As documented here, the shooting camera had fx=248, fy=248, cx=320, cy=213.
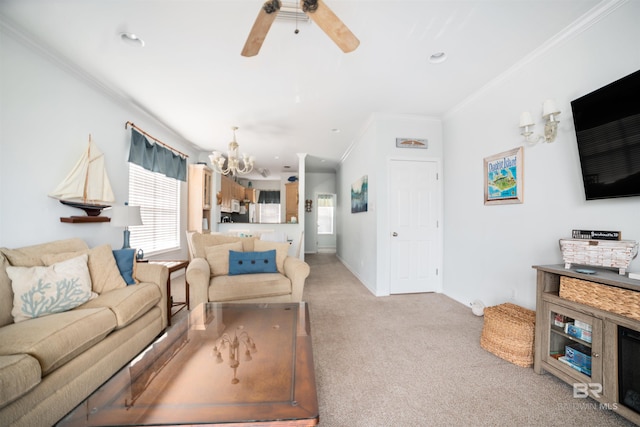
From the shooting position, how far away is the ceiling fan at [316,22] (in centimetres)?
130

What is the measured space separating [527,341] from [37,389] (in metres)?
3.07

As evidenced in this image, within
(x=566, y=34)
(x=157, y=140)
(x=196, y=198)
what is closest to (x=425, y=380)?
(x=566, y=34)

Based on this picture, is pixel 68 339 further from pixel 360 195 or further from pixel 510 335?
pixel 360 195

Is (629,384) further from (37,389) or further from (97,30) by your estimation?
(97,30)

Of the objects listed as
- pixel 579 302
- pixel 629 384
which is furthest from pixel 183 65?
pixel 629 384

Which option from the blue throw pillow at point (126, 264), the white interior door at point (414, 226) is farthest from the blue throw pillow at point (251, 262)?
the white interior door at point (414, 226)

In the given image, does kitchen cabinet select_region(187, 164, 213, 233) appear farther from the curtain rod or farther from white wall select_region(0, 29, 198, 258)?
white wall select_region(0, 29, 198, 258)

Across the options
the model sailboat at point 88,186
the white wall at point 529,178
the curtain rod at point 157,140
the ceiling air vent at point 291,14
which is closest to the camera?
the ceiling air vent at point 291,14

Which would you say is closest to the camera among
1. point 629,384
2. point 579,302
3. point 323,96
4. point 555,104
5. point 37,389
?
point 37,389

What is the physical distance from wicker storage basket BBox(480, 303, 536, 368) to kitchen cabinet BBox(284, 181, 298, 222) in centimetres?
640

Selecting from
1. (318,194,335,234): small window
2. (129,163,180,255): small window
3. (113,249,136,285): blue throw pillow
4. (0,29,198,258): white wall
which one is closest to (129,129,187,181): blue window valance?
(129,163,180,255): small window

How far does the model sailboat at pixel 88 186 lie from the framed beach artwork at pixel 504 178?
4.40 m

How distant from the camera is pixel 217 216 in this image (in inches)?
227

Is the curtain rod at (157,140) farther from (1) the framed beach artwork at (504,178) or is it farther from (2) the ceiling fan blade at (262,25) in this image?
(1) the framed beach artwork at (504,178)
